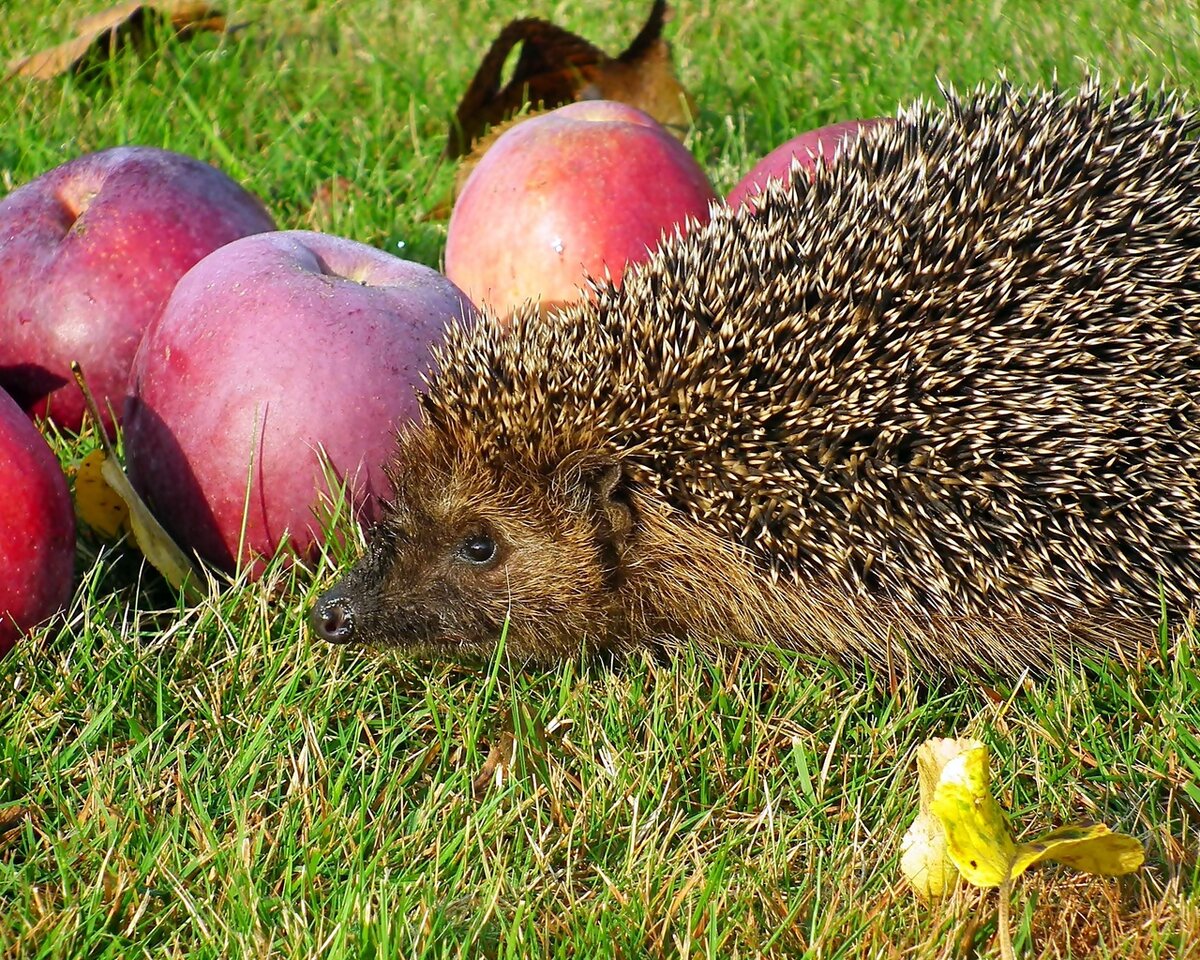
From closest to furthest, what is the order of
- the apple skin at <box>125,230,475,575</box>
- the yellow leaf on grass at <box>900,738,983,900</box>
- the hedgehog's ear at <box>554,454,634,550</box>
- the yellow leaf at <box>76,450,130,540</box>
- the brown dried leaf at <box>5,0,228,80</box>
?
the yellow leaf on grass at <box>900,738,983,900</box>, the hedgehog's ear at <box>554,454,634,550</box>, the apple skin at <box>125,230,475,575</box>, the yellow leaf at <box>76,450,130,540</box>, the brown dried leaf at <box>5,0,228,80</box>

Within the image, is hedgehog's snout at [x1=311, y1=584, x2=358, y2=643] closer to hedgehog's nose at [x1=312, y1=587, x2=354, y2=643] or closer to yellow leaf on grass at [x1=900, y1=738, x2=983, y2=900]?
hedgehog's nose at [x1=312, y1=587, x2=354, y2=643]

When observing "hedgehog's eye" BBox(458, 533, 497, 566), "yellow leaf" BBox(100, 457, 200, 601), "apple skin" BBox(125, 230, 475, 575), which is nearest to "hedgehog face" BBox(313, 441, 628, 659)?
"hedgehog's eye" BBox(458, 533, 497, 566)

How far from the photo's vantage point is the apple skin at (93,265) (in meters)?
3.89

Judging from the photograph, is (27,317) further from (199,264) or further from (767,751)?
(767,751)

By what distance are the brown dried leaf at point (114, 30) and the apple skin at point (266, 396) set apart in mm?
3015

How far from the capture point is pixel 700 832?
283cm

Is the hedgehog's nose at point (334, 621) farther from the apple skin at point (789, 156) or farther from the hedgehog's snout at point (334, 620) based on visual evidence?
the apple skin at point (789, 156)

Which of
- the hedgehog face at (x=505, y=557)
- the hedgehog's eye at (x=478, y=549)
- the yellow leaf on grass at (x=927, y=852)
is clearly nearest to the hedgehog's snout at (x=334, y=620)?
the hedgehog face at (x=505, y=557)

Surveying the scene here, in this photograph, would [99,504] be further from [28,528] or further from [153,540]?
[28,528]

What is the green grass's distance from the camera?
2479 mm

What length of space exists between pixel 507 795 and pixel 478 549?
757mm

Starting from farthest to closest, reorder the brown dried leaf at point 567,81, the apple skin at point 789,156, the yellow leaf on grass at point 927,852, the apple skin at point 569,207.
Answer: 1. the brown dried leaf at point 567,81
2. the apple skin at point 789,156
3. the apple skin at point 569,207
4. the yellow leaf on grass at point 927,852

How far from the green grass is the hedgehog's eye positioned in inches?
10.6

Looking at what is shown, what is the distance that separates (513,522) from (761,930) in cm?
122
